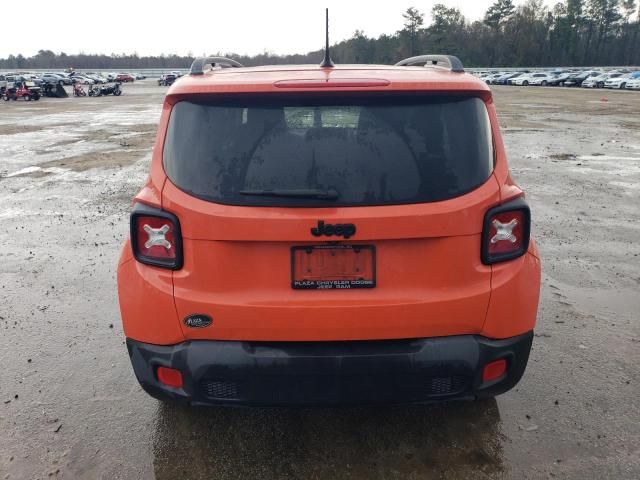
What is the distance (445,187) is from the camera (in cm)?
234

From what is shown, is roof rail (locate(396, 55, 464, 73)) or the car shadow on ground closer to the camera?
the car shadow on ground

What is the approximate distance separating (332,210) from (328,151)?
0.28 metres

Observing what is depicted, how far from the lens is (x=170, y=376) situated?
2504 millimetres

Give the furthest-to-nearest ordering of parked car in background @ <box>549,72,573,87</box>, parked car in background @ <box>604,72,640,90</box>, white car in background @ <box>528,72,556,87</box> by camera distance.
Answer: white car in background @ <box>528,72,556,87</box> → parked car in background @ <box>549,72,573,87</box> → parked car in background @ <box>604,72,640,90</box>

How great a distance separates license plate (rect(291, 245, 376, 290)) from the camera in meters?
2.31

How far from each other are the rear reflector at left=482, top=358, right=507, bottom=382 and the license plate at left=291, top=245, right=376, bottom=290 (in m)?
0.70

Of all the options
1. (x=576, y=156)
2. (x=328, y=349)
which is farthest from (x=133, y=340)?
(x=576, y=156)

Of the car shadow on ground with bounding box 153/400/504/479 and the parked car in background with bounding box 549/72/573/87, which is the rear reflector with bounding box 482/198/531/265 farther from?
the parked car in background with bounding box 549/72/573/87

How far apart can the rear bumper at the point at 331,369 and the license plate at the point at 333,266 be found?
29cm

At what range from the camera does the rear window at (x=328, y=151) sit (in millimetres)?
2301

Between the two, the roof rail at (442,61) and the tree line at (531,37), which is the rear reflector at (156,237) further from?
the tree line at (531,37)

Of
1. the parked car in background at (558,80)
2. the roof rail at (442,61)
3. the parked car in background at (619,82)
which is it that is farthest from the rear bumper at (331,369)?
the parked car in background at (558,80)

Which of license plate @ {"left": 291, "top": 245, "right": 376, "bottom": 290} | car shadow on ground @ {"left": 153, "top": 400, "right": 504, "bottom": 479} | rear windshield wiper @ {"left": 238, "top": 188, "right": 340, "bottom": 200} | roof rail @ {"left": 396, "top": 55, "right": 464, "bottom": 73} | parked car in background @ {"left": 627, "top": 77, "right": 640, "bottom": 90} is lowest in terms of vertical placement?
parked car in background @ {"left": 627, "top": 77, "right": 640, "bottom": 90}

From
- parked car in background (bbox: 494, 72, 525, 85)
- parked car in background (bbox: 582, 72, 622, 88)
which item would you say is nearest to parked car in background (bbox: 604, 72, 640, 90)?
parked car in background (bbox: 582, 72, 622, 88)
